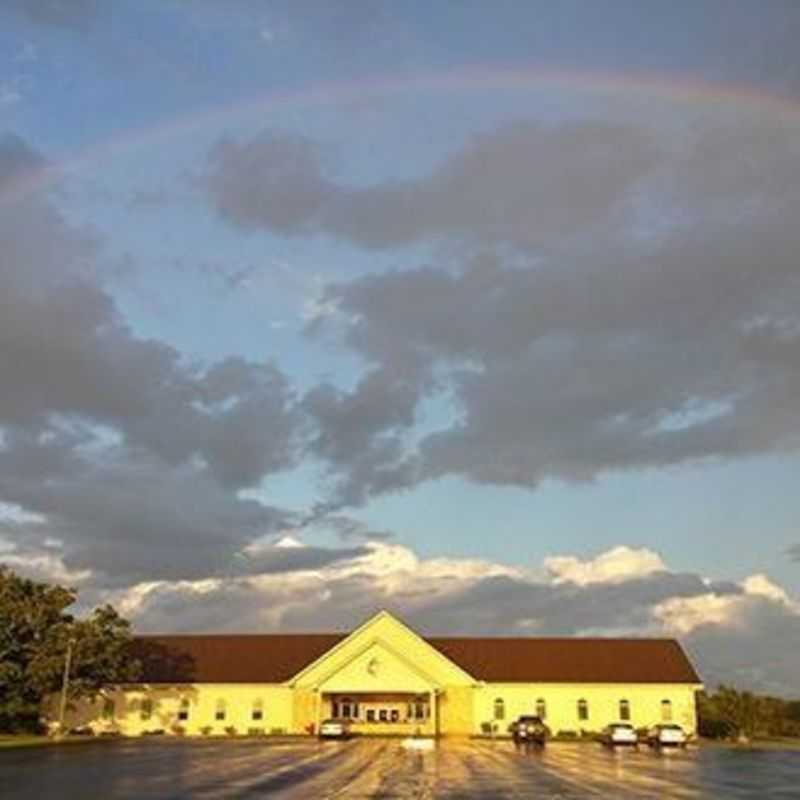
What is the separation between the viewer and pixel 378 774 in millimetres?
37781

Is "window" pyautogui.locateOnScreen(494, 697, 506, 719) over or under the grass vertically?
over

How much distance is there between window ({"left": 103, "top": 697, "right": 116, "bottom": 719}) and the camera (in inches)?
3438

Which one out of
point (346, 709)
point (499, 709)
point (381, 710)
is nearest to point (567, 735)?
point (499, 709)

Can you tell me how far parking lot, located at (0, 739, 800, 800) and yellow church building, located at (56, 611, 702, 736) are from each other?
28879 millimetres

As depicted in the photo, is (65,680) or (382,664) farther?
(382,664)

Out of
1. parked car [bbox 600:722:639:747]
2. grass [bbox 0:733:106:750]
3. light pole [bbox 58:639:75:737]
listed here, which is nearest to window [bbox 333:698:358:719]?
grass [bbox 0:733:106:750]

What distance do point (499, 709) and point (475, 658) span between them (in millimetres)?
5953

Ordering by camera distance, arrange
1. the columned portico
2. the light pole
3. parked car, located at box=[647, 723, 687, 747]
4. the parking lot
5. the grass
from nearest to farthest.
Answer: the parking lot
the grass
the light pole
parked car, located at box=[647, 723, 687, 747]
the columned portico

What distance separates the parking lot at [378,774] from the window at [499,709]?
30527mm

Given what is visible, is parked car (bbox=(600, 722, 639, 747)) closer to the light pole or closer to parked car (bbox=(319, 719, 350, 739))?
parked car (bbox=(319, 719, 350, 739))

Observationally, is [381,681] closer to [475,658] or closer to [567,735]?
[475,658]

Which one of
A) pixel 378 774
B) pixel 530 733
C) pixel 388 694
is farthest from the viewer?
pixel 388 694

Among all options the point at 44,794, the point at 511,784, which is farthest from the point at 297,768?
the point at 44,794

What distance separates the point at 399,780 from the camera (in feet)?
114
